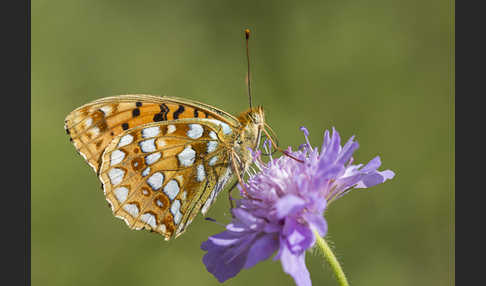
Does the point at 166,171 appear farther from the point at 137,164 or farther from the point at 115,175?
the point at 115,175

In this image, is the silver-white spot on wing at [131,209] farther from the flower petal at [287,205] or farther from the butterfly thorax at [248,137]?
the flower petal at [287,205]

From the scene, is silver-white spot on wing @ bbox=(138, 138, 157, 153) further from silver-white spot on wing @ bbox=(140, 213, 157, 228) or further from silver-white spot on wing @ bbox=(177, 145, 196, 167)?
silver-white spot on wing @ bbox=(140, 213, 157, 228)

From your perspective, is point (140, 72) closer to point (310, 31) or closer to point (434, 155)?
point (310, 31)

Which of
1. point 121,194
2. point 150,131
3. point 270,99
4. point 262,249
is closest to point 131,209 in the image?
point 121,194

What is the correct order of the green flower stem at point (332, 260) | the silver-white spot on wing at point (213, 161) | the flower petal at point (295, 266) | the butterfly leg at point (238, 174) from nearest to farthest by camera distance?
1. the flower petal at point (295, 266)
2. the green flower stem at point (332, 260)
3. the butterfly leg at point (238, 174)
4. the silver-white spot on wing at point (213, 161)

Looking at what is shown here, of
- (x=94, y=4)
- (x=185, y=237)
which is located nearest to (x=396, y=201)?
(x=185, y=237)

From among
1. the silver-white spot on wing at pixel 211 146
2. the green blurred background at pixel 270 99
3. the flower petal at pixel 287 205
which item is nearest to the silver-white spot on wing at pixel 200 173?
the silver-white spot on wing at pixel 211 146
